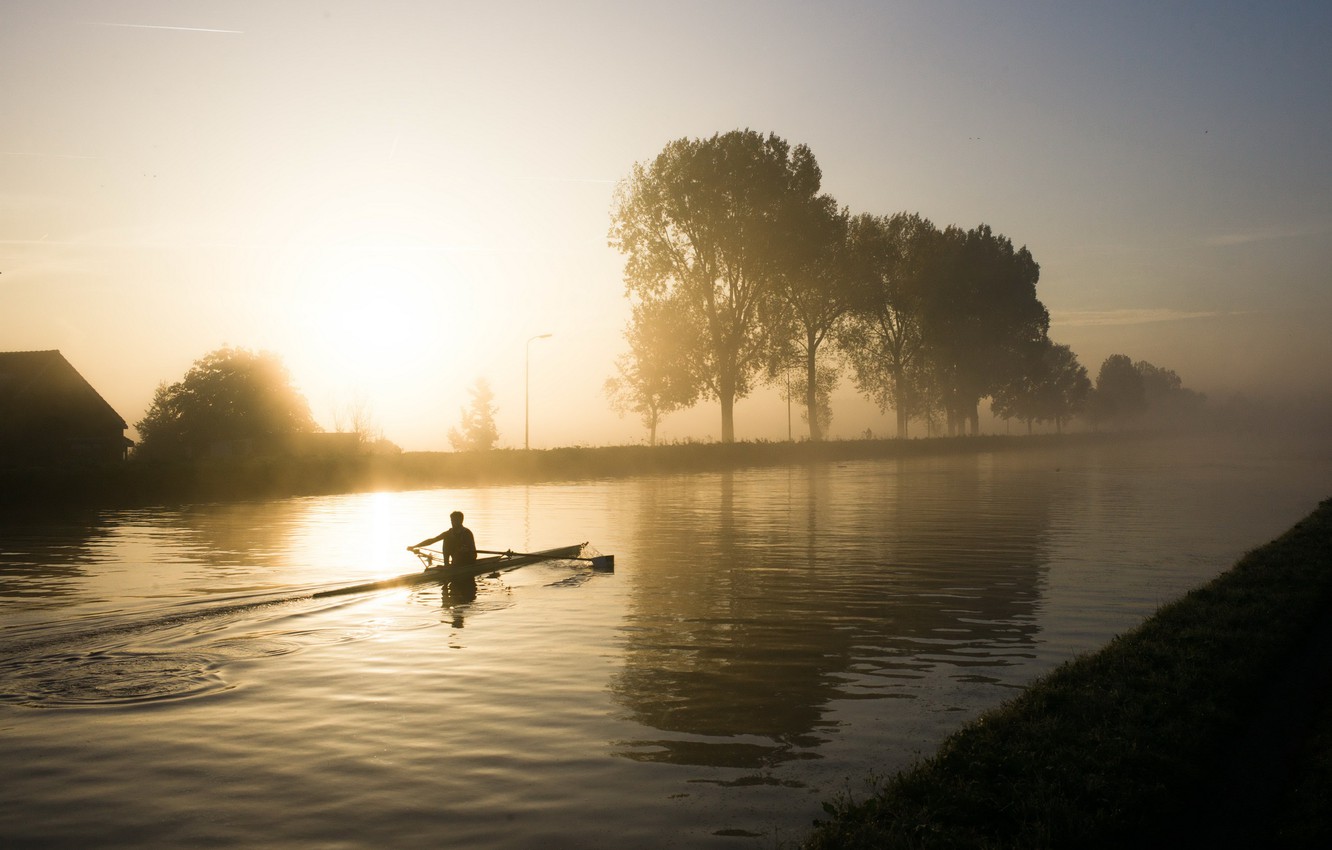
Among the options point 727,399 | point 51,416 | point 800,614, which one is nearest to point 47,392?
point 51,416

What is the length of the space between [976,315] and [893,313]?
9.09 m

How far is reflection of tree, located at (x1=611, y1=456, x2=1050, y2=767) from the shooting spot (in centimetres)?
1058

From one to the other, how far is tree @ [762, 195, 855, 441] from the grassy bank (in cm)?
6248

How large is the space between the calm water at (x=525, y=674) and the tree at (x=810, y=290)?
46.5 m

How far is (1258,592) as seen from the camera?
588 inches

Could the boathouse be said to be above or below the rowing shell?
above

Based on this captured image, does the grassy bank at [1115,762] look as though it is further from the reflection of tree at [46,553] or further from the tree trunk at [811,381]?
the tree trunk at [811,381]

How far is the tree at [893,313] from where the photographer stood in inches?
3529

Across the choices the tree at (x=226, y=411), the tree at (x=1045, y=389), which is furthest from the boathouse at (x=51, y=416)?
the tree at (x=1045, y=389)

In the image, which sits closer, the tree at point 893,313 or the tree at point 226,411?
the tree at point 893,313

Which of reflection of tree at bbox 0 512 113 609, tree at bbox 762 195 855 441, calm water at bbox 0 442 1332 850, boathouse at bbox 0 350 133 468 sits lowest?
calm water at bbox 0 442 1332 850

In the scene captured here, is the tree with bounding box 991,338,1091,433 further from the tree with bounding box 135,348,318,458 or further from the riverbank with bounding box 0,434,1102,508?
the tree with bounding box 135,348,318,458

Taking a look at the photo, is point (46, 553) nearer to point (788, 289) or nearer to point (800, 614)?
point (800, 614)

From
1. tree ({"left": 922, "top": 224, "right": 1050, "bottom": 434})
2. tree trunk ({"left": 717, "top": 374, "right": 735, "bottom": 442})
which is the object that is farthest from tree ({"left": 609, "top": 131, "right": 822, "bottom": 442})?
tree ({"left": 922, "top": 224, "right": 1050, "bottom": 434})
